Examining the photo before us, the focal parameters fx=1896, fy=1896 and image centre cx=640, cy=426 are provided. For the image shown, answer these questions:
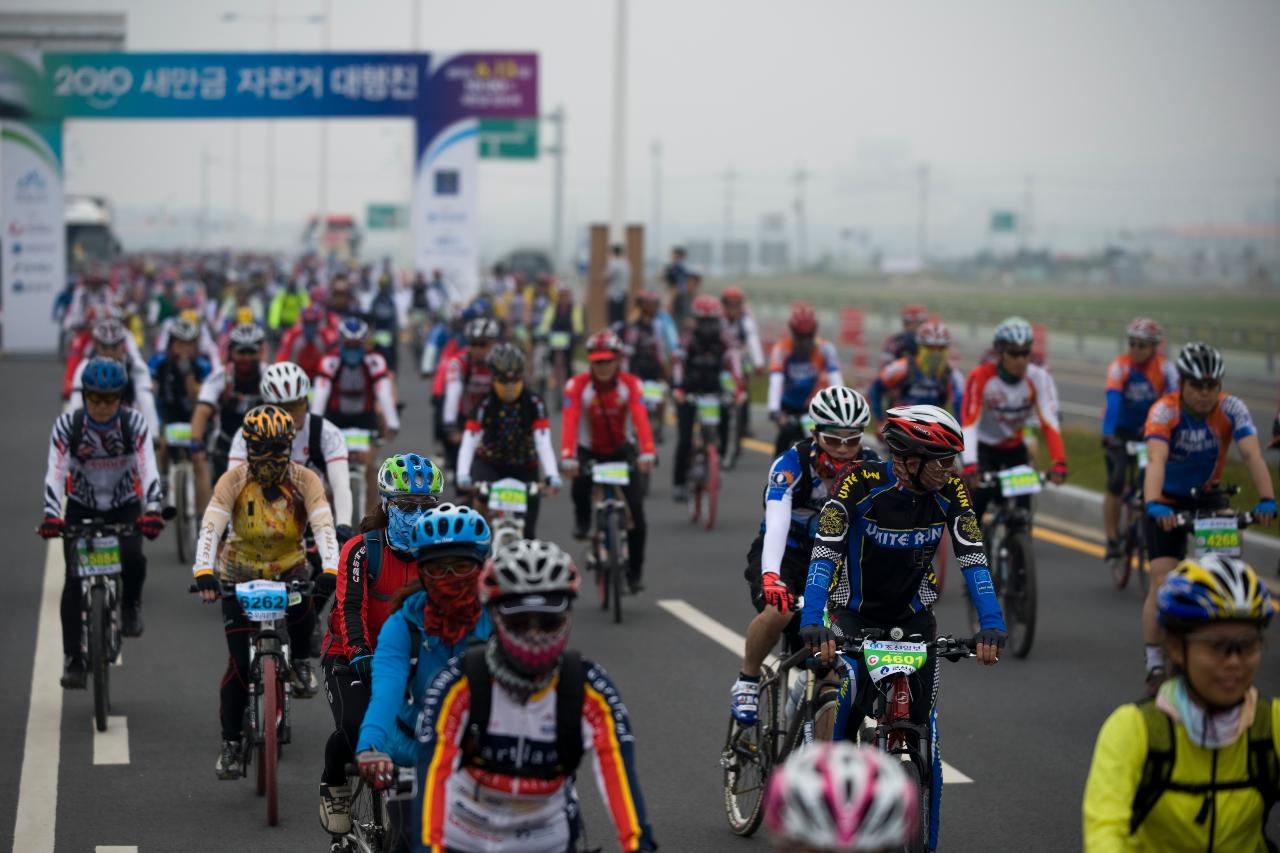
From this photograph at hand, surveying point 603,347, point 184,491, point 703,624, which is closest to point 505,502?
point 603,347

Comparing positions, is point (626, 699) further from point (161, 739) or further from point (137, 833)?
point (137, 833)

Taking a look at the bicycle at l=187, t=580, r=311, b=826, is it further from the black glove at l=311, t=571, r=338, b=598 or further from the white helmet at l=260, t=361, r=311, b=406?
the white helmet at l=260, t=361, r=311, b=406

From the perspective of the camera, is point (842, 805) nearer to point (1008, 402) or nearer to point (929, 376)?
point (1008, 402)

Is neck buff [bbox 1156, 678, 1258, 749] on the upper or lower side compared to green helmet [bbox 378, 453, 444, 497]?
lower

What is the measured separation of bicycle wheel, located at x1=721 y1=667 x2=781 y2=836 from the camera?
316 inches

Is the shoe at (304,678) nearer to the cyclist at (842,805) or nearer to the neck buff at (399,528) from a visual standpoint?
the neck buff at (399,528)

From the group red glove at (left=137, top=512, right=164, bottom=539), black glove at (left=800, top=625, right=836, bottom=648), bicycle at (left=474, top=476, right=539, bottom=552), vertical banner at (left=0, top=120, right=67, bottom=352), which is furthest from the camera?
vertical banner at (left=0, top=120, right=67, bottom=352)

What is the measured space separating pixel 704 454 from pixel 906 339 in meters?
2.34

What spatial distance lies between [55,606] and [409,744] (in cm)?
874

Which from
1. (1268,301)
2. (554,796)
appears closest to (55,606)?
(554,796)

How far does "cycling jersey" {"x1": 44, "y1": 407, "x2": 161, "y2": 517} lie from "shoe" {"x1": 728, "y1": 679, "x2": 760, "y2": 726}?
396cm

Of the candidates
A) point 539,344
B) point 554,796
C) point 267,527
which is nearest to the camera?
point 554,796

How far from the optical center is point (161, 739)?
33.0ft

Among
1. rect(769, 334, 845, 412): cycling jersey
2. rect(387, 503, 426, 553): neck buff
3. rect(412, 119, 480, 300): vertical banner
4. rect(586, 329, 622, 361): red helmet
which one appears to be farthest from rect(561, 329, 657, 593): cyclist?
rect(412, 119, 480, 300): vertical banner
